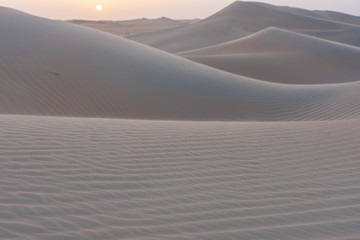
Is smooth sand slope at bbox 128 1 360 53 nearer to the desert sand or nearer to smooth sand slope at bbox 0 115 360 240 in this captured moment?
the desert sand

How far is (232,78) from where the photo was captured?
13.1 metres

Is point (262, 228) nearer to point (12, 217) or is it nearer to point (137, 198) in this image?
point (137, 198)

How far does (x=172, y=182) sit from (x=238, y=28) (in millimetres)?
44132

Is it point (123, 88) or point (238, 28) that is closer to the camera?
point (123, 88)

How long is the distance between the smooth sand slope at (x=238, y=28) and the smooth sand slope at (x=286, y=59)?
35.1 ft

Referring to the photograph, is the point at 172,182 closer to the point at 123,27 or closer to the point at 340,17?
the point at 123,27

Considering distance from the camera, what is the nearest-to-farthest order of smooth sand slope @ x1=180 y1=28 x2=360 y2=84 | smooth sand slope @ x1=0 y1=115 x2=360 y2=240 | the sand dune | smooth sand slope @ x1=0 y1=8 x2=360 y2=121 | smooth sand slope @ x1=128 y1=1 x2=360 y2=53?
smooth sand slope @ x1=0 y1=115 x2=360 y2=240, smooth sand slope @ x1=0 y1=8 x2=360 y2=121, smooth sand slope @ x1=180 y1=28 x2=360 y2=84, smooth sand slope @ x1=128 y1=1 x2=360 y2=53, the sand dune

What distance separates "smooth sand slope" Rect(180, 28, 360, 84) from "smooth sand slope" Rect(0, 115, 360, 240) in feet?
45.2

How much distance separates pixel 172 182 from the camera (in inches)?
156

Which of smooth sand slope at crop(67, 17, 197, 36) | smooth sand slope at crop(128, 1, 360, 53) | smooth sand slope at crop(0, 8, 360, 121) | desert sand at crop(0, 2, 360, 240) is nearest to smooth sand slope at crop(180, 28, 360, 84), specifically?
smooth sand slope at crop(0, 8, 360, 121)

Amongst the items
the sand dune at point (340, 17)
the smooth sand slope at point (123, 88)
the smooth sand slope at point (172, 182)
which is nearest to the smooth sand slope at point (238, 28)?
the smooth sand slope at point (123, 88)

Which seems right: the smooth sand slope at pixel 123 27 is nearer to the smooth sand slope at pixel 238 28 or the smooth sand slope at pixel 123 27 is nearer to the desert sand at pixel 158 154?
the smooth sand slope at pixel 238 28

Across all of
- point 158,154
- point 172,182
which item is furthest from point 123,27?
point 172,182

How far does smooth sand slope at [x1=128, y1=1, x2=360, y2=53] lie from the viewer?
39656 mm
